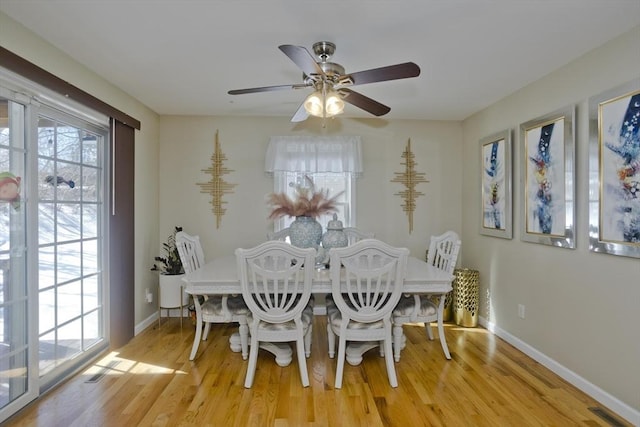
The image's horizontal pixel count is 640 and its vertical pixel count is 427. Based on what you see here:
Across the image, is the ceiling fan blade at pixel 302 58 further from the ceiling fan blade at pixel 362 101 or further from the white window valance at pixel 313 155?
the white window valance at pixel 313 155

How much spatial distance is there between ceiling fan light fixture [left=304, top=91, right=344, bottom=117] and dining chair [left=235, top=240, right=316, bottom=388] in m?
0.96

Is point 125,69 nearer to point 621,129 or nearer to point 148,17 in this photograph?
point 148,17

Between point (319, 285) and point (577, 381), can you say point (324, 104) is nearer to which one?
point (319, 285)

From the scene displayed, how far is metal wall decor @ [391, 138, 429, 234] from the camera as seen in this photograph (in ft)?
14.6

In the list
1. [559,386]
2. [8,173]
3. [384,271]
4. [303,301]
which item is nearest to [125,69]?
[8,173]

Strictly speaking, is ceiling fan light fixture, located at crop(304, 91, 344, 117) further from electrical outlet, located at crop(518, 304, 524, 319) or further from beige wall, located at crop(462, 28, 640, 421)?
electrical outlet, located at crop(518, 304, 524, 319)

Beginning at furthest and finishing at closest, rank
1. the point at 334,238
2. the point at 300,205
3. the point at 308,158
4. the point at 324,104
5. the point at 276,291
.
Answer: the point at 308,158
the point at 334,238
the point at 300,205
the point at 276,291
the point at 324,104

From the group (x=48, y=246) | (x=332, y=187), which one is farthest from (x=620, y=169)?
(x=48, y=246)

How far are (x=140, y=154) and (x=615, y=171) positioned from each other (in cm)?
403

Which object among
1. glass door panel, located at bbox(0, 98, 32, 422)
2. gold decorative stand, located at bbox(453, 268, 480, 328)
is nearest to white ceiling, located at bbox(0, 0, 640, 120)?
glass door panel, located at bbox(0, 98, 32, 422)

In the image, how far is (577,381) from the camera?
2566mm

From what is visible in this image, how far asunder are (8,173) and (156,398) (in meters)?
1.68

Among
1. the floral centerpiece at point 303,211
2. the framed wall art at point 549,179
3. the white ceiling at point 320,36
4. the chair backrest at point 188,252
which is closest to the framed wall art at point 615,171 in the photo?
the framed wall art at point 549,179

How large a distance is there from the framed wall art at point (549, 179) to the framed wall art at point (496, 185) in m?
0.20
